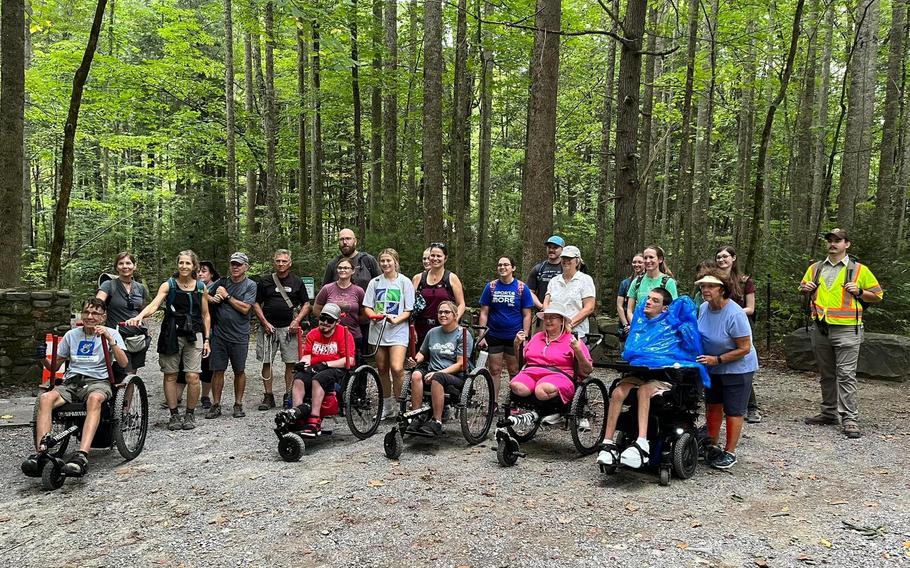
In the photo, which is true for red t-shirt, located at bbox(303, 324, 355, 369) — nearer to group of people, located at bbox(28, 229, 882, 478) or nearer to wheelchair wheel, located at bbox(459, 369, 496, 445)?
group of people, located at bbox(28, 229, 882, 478)

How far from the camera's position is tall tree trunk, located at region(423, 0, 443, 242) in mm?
11016

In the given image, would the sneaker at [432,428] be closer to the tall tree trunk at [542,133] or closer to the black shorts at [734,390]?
the black shorts at [734,390]

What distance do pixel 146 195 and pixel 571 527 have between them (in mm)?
21354

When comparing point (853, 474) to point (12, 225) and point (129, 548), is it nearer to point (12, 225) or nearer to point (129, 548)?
point (129, 548)

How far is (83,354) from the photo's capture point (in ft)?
16.6

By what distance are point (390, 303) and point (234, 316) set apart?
6.53 ft

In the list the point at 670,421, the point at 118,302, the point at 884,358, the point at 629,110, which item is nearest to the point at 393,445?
the point at 670,421

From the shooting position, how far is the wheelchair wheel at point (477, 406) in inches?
213

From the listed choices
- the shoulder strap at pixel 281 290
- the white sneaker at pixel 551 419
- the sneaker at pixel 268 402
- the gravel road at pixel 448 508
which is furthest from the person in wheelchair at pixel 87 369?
the white sneaker at pixel 551 419

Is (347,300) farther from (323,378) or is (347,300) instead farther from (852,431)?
(852,431)

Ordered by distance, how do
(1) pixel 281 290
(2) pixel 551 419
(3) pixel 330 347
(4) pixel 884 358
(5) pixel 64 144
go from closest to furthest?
(2) pixel 551 419 → (3) pixel 330 347 → (1) pixel 281 290 → (5) pixel 64 144 → (4) pixel 884 358

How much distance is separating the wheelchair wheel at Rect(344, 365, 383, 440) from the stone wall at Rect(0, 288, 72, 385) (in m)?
5.01

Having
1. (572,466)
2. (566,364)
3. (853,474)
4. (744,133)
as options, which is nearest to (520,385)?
(566,364)

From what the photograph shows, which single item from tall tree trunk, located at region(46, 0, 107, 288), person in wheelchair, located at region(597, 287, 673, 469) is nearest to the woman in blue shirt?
person in wheelchair, located at region(597, 287, 673, 469)
